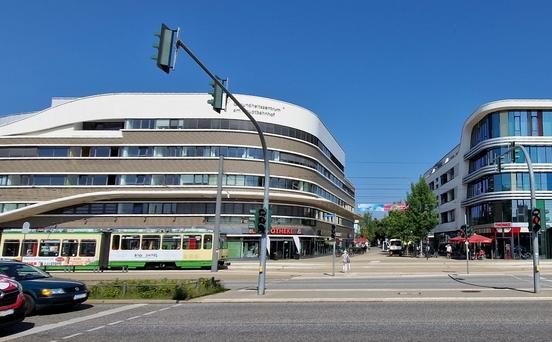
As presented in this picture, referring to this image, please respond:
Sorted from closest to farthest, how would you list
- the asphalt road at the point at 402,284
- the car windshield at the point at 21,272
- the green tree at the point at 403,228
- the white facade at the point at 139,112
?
1. the car windshield at the point at 21,272
2. the asphalt road at the point at 402,284
3. the white facade at the point at 139,112
4. the green tree at the point at 403,228

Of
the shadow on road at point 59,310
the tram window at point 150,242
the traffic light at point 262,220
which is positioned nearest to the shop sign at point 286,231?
the tram window at point 150,242

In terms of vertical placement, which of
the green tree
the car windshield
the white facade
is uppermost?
the white facade

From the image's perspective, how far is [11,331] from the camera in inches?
427

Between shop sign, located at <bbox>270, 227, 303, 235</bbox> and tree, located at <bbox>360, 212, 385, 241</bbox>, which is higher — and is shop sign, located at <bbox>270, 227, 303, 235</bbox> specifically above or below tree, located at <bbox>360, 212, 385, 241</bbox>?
below

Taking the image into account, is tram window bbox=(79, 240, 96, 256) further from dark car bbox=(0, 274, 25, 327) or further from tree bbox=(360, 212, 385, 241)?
tree bbox=(360, 212, 385, 241)

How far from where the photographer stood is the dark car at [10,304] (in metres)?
9.97

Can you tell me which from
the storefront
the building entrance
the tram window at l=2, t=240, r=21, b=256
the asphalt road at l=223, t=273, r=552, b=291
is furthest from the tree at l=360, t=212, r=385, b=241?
the asphalt road at l=223, t=273, r=552, b=291

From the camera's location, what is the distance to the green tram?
35.4 m

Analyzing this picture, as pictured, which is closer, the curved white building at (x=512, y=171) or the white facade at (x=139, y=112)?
the curved white building at (x=512, y=171)

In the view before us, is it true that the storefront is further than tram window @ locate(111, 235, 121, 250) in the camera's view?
Yes

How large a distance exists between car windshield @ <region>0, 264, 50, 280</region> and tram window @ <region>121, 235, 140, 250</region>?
21.8m

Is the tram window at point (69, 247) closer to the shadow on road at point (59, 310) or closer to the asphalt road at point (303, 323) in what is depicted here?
the shadow on road at point (59, 310)

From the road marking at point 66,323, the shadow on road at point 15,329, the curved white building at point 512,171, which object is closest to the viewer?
the road marking at point 66,323

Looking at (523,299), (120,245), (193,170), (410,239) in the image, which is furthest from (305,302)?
(410,239)
